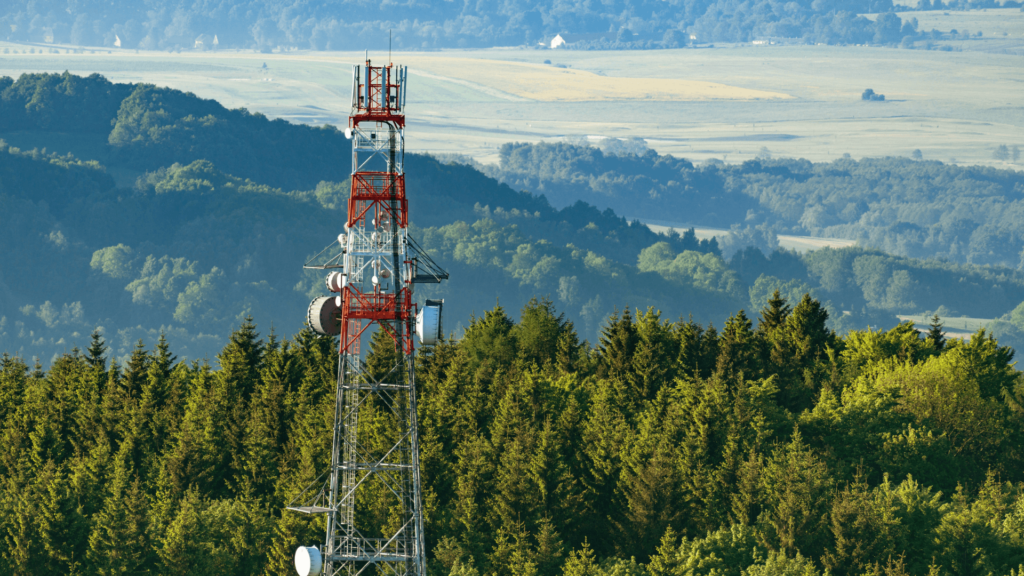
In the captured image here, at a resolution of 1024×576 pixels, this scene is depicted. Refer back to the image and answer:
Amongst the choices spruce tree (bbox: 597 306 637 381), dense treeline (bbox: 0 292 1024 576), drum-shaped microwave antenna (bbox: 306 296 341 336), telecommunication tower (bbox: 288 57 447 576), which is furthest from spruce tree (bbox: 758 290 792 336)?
drum-shaped microwave antenna (bbox: 306 296 341 336)

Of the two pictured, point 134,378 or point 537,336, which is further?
point 537,336

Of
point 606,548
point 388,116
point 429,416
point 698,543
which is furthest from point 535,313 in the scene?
point 388,116

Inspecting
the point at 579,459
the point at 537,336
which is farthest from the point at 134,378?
the point at 579,459

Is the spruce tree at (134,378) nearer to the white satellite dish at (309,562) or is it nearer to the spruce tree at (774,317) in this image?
the spruce tree at (774,317)

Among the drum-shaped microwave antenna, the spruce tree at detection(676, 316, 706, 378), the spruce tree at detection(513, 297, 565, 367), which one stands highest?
the drum-shaped microwave antenna

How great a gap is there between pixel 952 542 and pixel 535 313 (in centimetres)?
5252

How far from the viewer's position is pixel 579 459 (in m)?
84.2

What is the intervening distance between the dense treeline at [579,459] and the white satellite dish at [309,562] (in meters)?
18.4

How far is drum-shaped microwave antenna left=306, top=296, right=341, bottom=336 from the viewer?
54.4m

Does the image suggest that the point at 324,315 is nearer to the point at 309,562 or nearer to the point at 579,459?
the point at 309,562

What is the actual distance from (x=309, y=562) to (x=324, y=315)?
8.98 meters

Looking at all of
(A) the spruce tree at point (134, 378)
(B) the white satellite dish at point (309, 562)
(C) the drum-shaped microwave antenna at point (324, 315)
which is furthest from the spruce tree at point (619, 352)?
(B) the white satellite dish at point (309, 562)

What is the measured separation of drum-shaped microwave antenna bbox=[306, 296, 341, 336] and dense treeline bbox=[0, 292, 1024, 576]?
67.8ft

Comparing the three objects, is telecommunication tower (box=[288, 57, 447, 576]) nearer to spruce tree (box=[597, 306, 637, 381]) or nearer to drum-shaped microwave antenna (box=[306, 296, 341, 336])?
drum-shaped microwave antenna (box=[306, 296, 341, 336])
